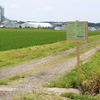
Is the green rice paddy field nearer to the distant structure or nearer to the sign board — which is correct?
the sign board

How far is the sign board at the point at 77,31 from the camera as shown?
8.84 meters

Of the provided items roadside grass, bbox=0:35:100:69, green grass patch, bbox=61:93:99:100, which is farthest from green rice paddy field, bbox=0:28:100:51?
green grass patch, bbox=61:93:99:100

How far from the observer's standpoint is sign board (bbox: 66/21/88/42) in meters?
8.84

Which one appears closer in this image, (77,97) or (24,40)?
(77,97)

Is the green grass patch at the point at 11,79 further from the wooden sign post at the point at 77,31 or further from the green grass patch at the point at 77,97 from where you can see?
the green grass patch at the point at 77,97

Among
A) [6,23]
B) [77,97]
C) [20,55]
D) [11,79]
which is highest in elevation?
[6,23]

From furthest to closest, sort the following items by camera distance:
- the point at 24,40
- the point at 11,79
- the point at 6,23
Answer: the point at 6,23 < the point at 24,40 < the point at 11,79

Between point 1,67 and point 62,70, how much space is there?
3193 millimetres

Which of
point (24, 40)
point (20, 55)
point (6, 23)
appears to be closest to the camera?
point (20, 55)

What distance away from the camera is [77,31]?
29.9 ft

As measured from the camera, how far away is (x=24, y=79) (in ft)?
33.3

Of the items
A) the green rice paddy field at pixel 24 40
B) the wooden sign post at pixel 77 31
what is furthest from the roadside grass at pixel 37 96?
the green rice paddy field at pixel 24 40

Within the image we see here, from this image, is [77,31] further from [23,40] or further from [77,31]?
[23,40]

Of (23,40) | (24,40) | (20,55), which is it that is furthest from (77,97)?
(24,40)
